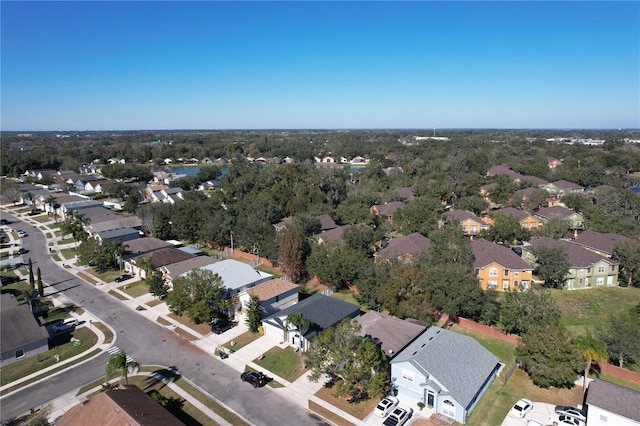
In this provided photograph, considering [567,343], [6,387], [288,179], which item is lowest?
[6,387]

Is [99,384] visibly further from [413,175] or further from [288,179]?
[413,175]

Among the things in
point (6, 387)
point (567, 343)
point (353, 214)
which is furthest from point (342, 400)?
point (353, 214)

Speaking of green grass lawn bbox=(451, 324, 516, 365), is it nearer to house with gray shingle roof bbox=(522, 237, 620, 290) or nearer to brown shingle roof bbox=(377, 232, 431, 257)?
brown shingle roof bbox=(377, 232, 431, 257)

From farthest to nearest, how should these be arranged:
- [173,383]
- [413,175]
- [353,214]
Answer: [413,175] < [353,214] < [173,383]

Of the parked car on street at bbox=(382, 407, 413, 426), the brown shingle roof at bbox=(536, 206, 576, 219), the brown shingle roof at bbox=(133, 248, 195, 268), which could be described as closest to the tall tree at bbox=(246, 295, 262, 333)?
the parked car on street at bbox=(382, 407, 413, 426)

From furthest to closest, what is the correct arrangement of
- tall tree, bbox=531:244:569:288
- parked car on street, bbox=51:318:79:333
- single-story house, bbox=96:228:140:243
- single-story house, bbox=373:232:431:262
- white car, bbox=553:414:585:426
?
single-story house, bbox=96:228:140:243 → single-story house, bbox=373:232:431:262 → tall tree, bbox=531:244:569:288 → parked car on street, bbox=51:318:79:333 → white car, bbox=553:414:585:426

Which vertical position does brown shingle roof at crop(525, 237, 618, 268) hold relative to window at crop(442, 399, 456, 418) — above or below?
above

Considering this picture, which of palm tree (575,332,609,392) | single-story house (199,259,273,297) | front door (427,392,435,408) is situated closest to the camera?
front door (427,392,435,408)

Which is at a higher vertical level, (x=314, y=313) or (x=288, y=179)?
(x=288, y=179)
